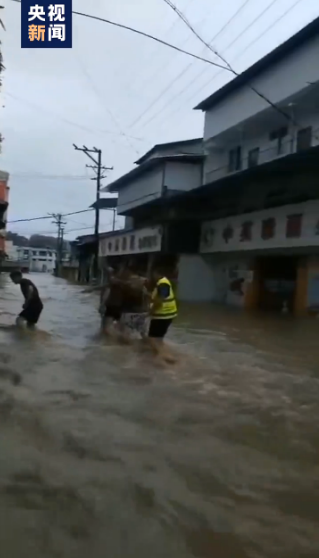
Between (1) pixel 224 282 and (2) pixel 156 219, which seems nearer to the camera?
(1) pixel 224 282

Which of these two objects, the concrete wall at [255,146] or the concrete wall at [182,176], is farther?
the concrete wall at [182,176]

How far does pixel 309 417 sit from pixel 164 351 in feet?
12.7

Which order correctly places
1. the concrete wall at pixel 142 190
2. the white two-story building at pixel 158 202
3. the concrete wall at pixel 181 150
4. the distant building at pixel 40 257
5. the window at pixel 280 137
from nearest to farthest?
the window at pixel 280 137
the white two-story building at pixel 158 202
the concrete wall at pixel 142 190
the concrete wall at pixel 181 150
the distant building at pixel 40 257

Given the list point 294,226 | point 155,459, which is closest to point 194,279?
point 294,226

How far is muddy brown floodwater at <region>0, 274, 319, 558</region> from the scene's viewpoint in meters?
3.28

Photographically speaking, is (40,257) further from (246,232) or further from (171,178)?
(246,232)

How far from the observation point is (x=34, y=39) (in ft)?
38.2

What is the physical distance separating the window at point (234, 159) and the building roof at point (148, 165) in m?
2.96

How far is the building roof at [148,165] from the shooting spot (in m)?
34.4

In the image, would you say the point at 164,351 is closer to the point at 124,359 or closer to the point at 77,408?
the point at 124,359

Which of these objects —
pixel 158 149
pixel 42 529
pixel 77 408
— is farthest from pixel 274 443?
pixel 158 149

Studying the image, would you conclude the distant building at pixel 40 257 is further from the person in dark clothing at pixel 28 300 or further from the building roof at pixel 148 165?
the person in dark clothing at pixel 28 300

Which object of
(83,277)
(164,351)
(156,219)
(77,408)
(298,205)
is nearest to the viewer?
(77,408)

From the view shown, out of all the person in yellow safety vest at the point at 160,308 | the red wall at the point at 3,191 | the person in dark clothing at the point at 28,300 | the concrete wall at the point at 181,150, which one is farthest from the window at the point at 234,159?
the red wall at the point at 3,191
